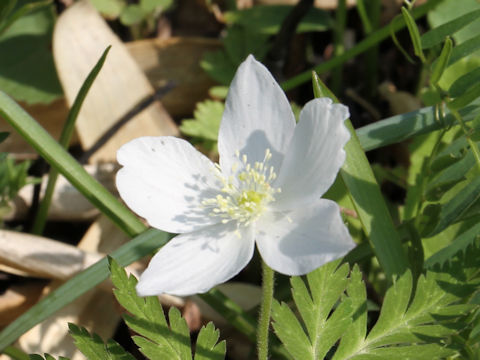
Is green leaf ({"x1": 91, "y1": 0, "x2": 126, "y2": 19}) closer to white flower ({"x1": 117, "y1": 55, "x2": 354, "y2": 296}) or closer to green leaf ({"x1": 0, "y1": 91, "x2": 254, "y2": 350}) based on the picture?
green leaf ({"x1": 0, "y1": 91, "x2": 254, "y2": 350})

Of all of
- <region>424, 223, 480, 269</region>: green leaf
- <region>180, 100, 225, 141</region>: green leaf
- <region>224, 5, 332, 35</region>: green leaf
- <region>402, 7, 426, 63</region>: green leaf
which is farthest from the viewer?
<region>224, 5, 332, 35</region>: green leaf

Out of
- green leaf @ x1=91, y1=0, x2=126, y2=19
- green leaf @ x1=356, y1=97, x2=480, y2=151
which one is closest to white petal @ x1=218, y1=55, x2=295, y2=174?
green leaf @ x1=356, y1=97, x2=480, y2=151

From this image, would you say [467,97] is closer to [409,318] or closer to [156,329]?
[409,318]

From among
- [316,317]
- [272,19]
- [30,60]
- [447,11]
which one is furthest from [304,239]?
[30,60]

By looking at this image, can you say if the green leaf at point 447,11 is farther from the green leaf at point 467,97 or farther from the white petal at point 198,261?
the white petal at point 198,261

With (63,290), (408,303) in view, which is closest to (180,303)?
(63,290)

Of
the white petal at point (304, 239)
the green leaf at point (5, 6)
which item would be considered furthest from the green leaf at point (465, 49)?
the green leaf at point (5, 6)
